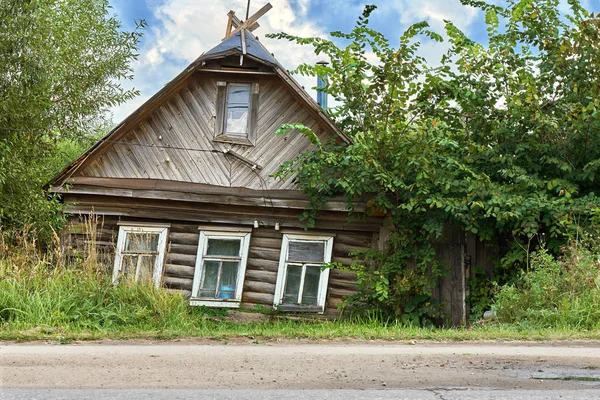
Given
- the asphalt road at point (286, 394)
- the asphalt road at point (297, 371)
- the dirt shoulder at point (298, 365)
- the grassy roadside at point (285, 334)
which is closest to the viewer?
the asphalt road at point (286, 394)

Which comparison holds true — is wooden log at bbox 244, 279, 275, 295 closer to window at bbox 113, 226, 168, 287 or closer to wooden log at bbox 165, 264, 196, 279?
wooden log at bbox 165, 264, 196, 279

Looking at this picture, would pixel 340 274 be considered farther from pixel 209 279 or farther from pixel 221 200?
pixel 221 200

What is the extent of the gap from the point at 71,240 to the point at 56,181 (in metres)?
1.21

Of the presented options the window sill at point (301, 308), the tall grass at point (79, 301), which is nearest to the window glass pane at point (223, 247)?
the window sill at point (301, 308)

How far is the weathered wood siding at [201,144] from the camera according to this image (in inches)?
520

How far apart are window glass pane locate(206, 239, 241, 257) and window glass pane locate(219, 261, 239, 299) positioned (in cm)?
21

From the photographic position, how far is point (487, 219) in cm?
1227

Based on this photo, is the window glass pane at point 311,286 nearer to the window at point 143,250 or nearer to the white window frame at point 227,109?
the window at point 143,250

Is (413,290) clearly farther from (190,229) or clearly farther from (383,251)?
(190,229)

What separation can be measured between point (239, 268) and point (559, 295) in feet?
19.8

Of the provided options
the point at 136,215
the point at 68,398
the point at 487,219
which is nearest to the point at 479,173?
the point at 487,219

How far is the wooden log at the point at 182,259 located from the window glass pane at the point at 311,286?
7.47 ft

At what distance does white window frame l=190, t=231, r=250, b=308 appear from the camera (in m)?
12.8

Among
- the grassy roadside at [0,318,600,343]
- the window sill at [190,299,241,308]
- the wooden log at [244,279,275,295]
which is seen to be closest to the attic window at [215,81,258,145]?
the wooden log at [244,279,275,295]
